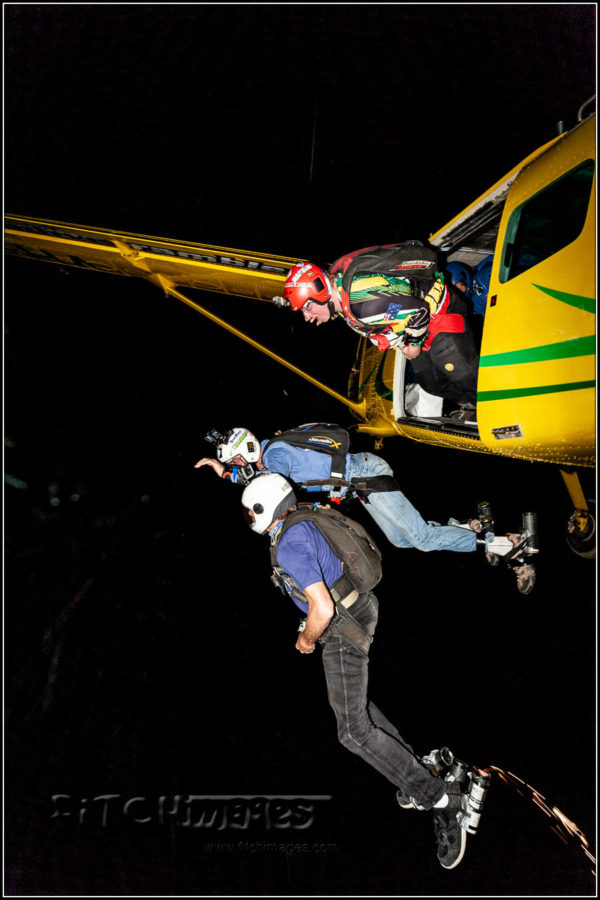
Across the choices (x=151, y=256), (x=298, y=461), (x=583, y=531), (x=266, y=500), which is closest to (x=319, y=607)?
(x=266, y=500)

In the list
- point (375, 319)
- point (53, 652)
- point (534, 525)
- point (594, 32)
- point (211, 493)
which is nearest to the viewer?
point (375, 319)

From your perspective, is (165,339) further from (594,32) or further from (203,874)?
(594,32)

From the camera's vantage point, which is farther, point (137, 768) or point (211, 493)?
point (211, 493)

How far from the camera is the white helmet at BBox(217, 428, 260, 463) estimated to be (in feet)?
9.95

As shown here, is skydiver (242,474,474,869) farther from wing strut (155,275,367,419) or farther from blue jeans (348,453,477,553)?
wing strut (155,275,367,419)

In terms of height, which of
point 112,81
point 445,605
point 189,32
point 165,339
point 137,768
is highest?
point 189,32

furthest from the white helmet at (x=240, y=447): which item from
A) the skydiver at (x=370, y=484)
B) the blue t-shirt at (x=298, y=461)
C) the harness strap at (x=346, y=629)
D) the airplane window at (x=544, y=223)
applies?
the airplane window at (x=544, y=223)

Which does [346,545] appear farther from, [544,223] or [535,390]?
[544,223]

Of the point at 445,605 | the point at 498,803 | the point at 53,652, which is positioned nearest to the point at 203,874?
the point at 53,652

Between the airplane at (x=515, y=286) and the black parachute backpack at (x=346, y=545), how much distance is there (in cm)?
90

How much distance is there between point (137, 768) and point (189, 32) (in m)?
6.49

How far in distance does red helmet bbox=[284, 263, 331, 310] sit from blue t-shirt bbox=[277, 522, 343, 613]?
4.74 feet

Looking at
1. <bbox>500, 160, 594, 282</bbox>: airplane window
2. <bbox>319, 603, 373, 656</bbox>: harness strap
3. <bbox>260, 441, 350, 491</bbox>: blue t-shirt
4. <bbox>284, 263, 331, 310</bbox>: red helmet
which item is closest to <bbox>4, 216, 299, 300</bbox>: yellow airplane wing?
<bbox>284, 263, 331, 310</bbox>: red helmet

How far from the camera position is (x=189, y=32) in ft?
11.9
